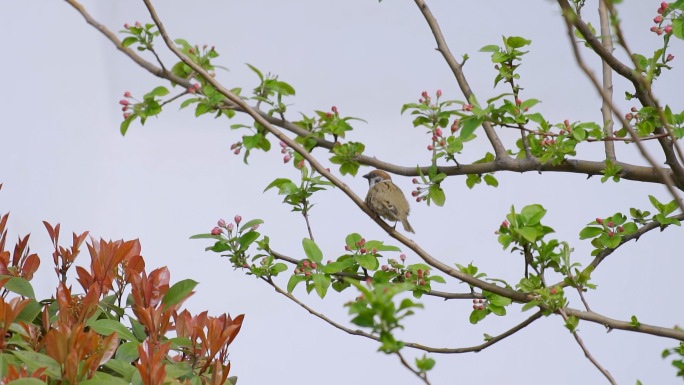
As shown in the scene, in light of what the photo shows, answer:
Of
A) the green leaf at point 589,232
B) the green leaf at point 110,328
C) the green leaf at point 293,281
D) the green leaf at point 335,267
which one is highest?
the green leaf at point 589,232

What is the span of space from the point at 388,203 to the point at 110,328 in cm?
97

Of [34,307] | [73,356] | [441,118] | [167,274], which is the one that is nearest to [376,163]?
[441,118]

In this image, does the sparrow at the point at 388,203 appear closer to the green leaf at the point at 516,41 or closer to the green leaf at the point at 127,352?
the green leaf at the point at 516,41

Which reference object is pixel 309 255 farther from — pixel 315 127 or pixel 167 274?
pixel 167 274

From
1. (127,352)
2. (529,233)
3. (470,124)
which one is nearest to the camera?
(127,352)

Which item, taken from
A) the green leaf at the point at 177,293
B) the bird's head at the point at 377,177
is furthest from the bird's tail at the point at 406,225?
the green leaf at the point at 177,293

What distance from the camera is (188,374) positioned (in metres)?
1.27

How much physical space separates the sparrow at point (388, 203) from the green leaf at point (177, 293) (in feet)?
2.57

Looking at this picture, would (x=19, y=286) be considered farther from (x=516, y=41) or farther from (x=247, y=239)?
(x=516, y=41)

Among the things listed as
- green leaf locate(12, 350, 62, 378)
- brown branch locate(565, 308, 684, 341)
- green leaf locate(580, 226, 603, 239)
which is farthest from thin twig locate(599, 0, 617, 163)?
green leaf locate(12, 350, 62, 378)

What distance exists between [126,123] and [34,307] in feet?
3.52

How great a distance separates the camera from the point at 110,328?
123 cm

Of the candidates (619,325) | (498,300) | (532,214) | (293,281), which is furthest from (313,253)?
(619,325)

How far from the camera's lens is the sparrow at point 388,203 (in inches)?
82.1
